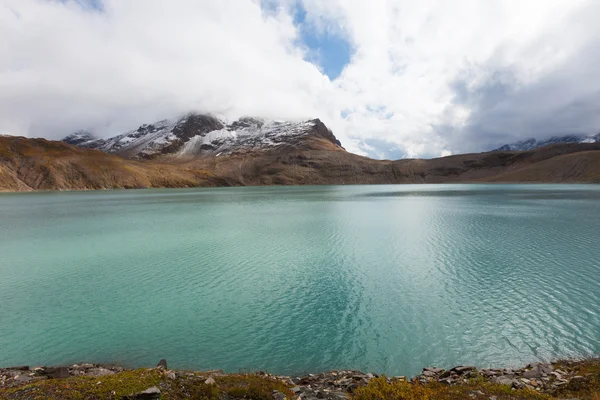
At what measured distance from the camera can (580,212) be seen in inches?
2265

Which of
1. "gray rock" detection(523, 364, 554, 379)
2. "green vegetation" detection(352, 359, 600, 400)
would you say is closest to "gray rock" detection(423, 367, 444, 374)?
"green vegetation" detection(352, 359, 600, 400)

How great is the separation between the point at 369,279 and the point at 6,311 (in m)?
22.6

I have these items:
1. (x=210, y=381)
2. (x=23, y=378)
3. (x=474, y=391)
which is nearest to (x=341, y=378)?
(x=474, y=391)

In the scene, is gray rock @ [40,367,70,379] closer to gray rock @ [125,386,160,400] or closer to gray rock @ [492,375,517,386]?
gray rock @ [125,386,160,400]

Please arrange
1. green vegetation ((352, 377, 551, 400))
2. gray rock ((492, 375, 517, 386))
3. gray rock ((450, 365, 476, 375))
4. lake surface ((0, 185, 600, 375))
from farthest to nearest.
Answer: lake surface ((0, 185, 600, 375)) → gray rock ((450, 365, 476, 375)) → gray rock ((492, 375, 517, 386)) → green vegetation ((352, 377, 551, 400))

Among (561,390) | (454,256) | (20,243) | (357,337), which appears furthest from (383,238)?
(20,243)

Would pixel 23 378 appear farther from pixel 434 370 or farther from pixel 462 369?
pixel 462 369

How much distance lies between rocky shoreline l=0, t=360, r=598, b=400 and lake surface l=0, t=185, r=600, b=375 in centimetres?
131

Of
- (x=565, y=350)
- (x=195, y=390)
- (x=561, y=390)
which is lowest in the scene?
(x=565, y=350)

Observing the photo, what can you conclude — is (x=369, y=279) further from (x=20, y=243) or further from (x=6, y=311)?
(x=20, y=243)

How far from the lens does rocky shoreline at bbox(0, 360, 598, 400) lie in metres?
9.33

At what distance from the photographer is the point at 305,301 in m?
19.6

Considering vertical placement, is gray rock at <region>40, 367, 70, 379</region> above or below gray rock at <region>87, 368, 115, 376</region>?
above

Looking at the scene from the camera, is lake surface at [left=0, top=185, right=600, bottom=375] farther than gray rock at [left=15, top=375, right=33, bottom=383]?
Yes
